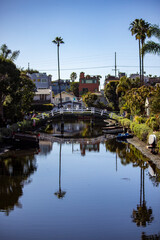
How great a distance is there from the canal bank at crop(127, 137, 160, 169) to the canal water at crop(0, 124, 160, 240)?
0.52 meters

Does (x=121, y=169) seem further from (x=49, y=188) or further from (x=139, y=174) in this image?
(x=49, y=188)

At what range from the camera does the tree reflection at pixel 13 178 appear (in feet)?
54.0

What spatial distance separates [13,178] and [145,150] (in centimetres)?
1409

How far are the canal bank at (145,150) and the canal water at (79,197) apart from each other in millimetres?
520

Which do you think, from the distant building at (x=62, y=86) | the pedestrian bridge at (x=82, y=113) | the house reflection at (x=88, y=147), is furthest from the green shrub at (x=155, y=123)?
the distant building at (x=62, y=86)

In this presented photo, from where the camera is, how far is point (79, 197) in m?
17.2

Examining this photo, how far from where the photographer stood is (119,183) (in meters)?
20.2

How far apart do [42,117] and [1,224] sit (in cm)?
4308

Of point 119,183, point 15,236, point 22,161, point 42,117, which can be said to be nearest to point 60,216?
point 15,236

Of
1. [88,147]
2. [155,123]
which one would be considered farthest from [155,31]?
[88,147]

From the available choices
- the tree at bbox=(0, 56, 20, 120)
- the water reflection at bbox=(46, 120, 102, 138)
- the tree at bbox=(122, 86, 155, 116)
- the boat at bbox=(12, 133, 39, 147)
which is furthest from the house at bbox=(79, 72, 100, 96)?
the boat at bbox=(12, 133, 39, 147)

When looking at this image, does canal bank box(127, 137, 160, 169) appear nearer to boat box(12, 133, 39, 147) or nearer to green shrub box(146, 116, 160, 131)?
green shrub box(146, 116, 160, 131)

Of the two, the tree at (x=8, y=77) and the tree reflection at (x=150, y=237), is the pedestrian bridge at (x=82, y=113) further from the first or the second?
the tree reflection at (x=150, y=237)

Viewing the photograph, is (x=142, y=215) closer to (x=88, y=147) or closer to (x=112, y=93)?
(x=88, y=147)
